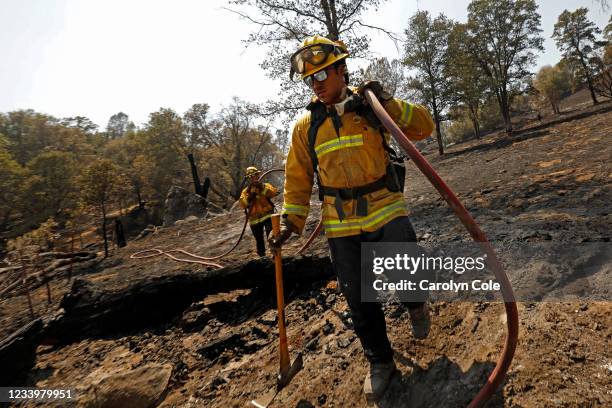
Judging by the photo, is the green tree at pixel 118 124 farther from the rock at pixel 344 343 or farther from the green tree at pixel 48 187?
the rock at pixel 344 343

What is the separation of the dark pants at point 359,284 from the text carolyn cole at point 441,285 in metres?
0.13

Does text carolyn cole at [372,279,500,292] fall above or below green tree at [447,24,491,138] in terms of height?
below

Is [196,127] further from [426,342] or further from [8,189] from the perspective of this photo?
[426,342]

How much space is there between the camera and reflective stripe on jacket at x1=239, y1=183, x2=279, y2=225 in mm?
7207

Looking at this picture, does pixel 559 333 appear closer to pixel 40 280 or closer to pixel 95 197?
pixel 40 280

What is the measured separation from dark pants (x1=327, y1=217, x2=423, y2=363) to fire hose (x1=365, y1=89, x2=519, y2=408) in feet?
1.84

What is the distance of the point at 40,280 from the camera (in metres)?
10.4

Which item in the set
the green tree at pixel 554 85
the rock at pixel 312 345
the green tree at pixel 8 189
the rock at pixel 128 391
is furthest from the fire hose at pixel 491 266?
the green tree at pixel 554 85

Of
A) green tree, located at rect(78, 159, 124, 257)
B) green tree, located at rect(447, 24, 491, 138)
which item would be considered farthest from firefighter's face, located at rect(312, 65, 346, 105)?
green tree, located at rect(447, 24, 491, 138)

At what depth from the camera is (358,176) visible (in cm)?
236

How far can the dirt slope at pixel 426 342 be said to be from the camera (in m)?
1.96

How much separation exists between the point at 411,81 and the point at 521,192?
73.1ft

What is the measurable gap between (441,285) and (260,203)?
183 inches

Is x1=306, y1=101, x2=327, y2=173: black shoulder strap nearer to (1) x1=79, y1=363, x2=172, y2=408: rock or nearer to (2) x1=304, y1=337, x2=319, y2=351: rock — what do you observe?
(2) x1=304, y1=337, x2=319, y2=351: rock
